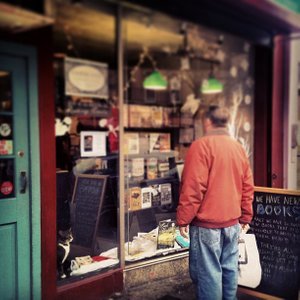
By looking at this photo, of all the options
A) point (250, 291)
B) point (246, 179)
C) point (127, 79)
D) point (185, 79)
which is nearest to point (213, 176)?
point (246, 179)

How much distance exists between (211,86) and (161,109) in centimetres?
107

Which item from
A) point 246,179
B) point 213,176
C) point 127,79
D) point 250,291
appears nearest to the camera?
point 213,176

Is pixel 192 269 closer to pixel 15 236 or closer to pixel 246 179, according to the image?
pixel 246 179

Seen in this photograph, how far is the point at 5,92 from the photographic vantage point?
13.2ft

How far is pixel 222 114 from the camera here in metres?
4.06

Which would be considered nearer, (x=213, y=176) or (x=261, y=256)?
(x=213, y=176)

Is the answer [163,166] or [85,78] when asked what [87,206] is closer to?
[163,166]

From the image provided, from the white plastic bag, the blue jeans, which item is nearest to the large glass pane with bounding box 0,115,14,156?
the blue jeans

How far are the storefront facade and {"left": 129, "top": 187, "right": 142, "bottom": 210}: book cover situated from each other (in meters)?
0.01

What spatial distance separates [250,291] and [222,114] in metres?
1.95

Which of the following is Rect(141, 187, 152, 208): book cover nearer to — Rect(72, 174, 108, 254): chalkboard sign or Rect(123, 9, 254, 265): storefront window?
Rect(123, 9, 254, 265): storefront window

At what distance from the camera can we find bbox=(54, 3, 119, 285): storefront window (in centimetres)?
451

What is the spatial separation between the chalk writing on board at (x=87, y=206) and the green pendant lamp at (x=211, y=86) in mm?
2170

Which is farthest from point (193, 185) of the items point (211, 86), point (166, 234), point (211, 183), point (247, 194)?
point (211, 86)
